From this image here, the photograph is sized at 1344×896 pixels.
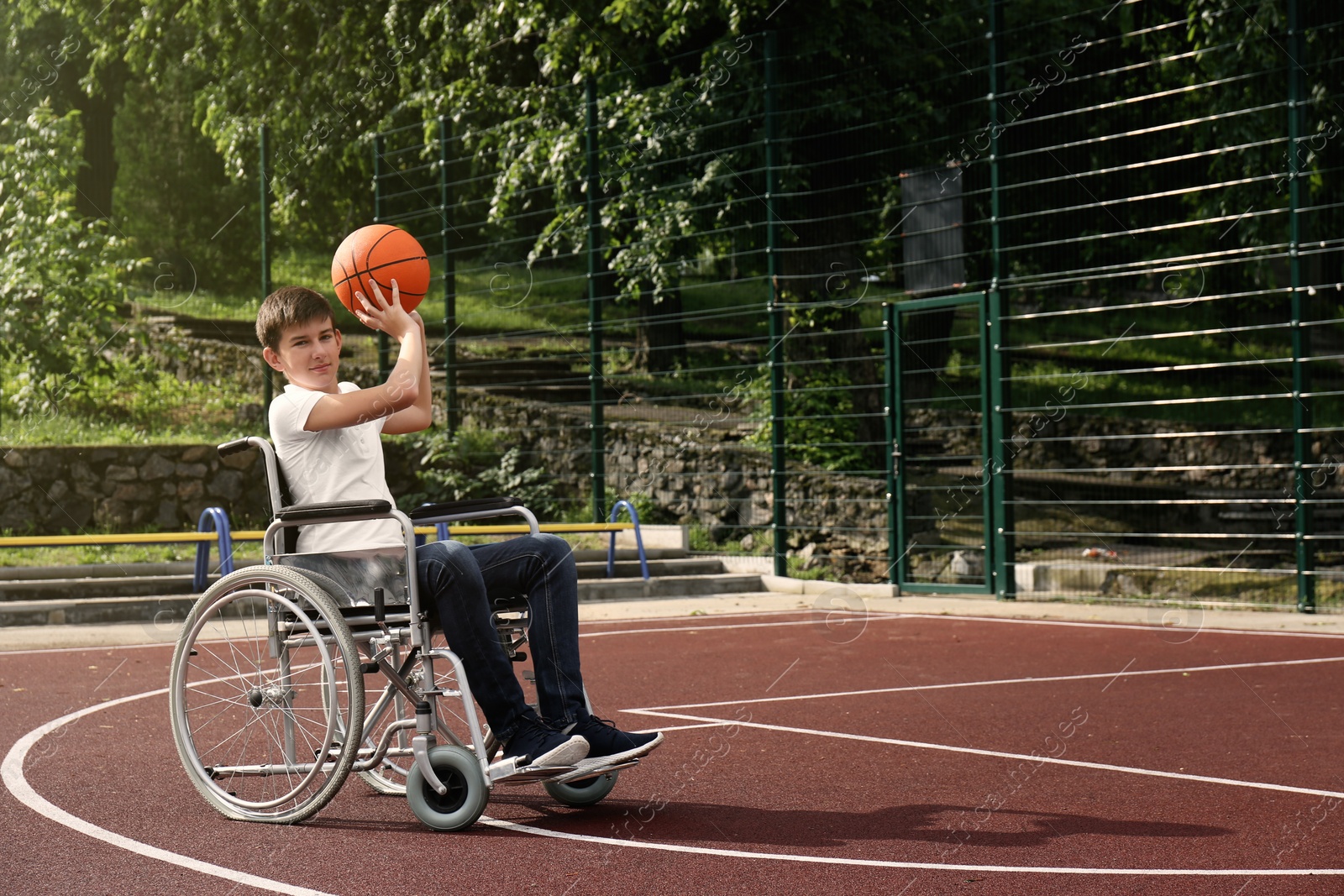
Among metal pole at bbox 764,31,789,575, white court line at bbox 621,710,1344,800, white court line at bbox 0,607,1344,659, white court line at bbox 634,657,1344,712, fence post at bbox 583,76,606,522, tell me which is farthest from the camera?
fence post at bbox 583,76,606,522

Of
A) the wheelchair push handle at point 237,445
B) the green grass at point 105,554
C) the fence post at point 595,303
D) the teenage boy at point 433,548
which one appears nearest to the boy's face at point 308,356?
the teenage boy at point 433,548

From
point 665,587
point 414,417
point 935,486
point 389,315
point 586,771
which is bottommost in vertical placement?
point 665,587

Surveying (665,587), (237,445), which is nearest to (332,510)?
(237,445)

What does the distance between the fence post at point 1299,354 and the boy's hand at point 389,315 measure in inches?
331

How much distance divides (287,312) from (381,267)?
13.9 inches

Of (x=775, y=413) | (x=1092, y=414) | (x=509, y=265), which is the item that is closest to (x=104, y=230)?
(x=509, y=265)

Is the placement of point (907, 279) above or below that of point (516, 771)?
above

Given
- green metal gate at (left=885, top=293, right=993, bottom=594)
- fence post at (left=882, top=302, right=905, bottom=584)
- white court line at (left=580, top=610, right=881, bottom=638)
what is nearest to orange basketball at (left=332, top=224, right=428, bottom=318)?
white court line at (left=580, top=610, right=881, bottom=638)

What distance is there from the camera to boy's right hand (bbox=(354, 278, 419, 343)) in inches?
199

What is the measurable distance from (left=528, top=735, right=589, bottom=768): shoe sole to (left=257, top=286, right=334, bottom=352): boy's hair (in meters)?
1.65

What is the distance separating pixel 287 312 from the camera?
16.6 ft

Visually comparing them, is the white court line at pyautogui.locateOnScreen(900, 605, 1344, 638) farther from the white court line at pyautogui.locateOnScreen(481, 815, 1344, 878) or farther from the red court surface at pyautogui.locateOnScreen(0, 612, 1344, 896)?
the white court line at pyautogui.locateOnScreen(481, 815, 1344, 878)

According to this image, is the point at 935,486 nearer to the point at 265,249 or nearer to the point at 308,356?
the point at 265,249

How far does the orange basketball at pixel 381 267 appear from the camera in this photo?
16.9 feet
